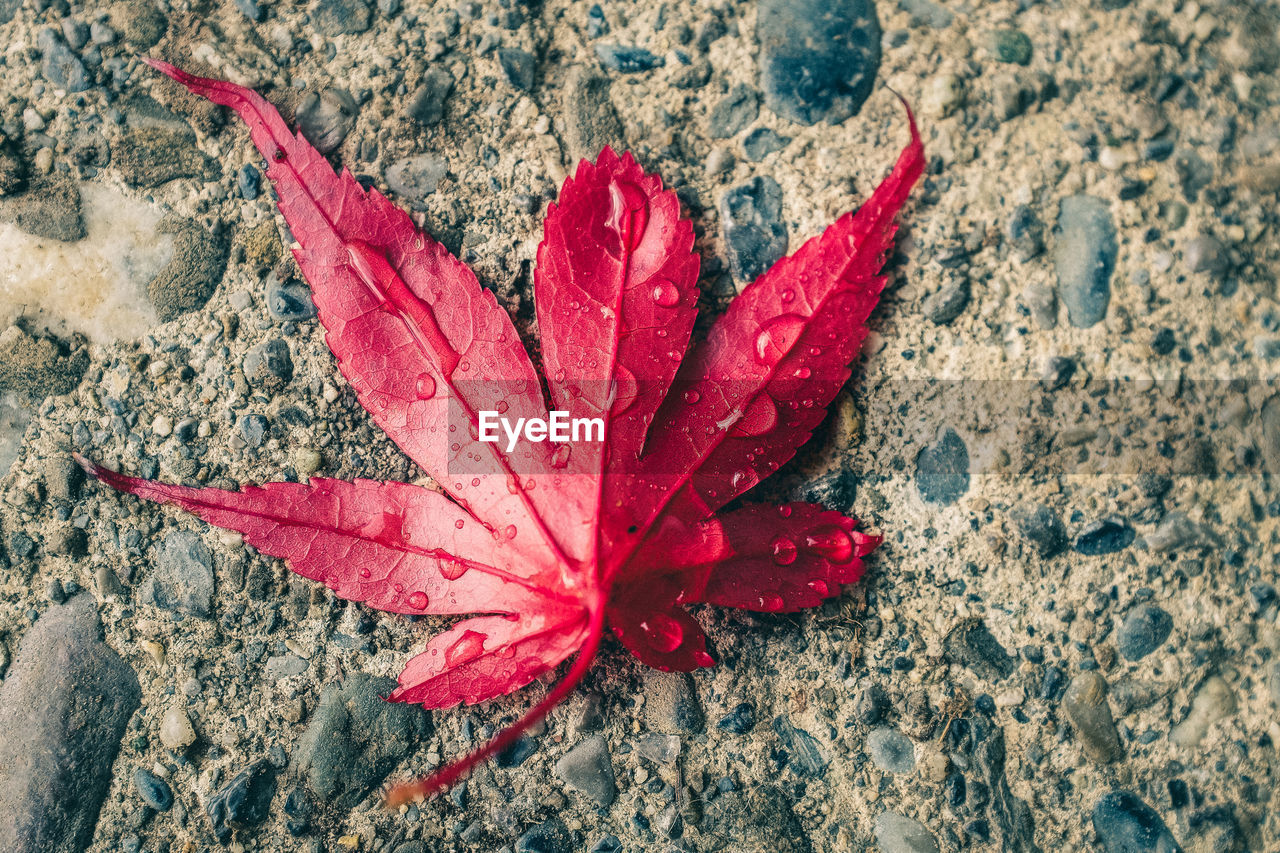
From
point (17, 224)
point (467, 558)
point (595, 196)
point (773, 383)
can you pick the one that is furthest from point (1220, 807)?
point (17, 224)

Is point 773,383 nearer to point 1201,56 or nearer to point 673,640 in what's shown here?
point 673,640

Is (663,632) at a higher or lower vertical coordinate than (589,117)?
lower

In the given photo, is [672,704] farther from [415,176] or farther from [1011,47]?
[1011,47]

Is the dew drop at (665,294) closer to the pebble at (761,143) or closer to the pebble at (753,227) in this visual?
the pebble at (753,227)

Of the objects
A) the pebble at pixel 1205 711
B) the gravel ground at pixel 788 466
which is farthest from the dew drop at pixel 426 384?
the pebble at pixel 1205 711

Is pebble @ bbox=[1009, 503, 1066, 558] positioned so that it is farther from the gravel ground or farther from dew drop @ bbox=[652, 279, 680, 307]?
dew drop @ bbox=[652, 279, 680, 307]

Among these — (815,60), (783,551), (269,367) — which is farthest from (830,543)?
(269,367)

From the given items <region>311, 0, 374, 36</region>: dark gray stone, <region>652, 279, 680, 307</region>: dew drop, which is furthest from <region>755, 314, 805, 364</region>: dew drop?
<region>311, 0, 374, 36</region>: dark gray stone
